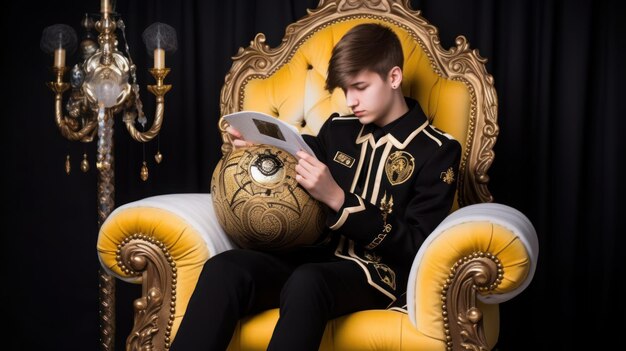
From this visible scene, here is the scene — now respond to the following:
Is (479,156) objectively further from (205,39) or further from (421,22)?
(205,39)

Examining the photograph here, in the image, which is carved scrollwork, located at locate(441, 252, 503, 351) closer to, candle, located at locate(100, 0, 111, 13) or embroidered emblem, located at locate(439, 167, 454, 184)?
embroidered emblem, located at locate(439, 167, 454, 184)

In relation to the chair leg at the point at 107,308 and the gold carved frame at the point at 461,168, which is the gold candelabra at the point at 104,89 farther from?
the gold carved frame at the point at 461,168

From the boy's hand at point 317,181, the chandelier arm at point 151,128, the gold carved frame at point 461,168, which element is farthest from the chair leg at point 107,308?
the boy's hand at point 317,181

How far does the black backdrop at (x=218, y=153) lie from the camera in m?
3.17

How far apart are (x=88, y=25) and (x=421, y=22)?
115 centimetres

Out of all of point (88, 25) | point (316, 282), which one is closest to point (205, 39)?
point (88, 25)

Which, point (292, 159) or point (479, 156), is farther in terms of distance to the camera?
point (479, 156)

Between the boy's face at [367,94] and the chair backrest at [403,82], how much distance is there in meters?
0.42

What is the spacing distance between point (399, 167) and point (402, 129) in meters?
0.12

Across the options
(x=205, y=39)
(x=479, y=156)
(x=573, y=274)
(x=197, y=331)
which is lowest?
(x=573, y=274)

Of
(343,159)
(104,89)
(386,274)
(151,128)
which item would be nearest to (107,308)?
(151,128)

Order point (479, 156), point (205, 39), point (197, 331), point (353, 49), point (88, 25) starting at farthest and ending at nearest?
1. point (205, 39)
2. point (88, 25)
3. point (479, 156)
4. point (353, 49)
5. point (197, 331)

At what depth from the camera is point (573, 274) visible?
10.6ft

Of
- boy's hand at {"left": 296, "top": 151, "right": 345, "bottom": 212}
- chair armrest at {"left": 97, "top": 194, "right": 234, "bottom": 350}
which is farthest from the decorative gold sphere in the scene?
chair armrest at {"left": 97, "top": 194, "right": 234, "bottom": 350}
